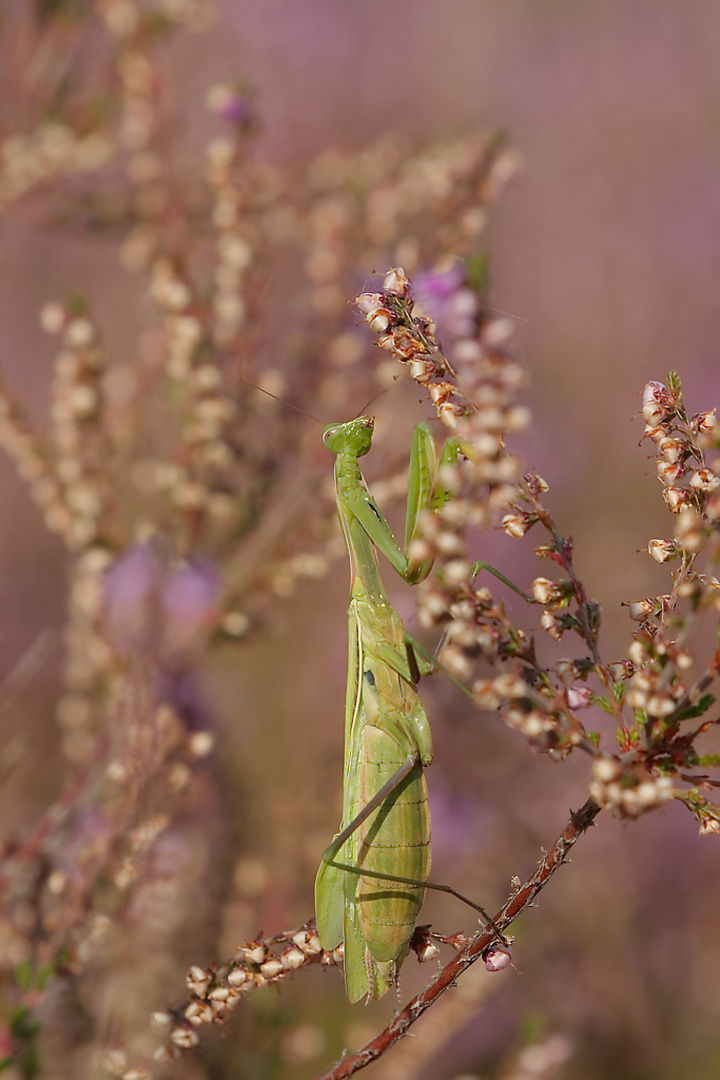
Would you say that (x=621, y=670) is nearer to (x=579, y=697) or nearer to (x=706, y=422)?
(x=579, y=697)

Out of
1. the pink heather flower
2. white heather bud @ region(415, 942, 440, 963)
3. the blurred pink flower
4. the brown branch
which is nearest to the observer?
the brown branch

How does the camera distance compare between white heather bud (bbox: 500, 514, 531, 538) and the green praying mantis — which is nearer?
white heather bud (bbox: 500, 514, 531, 538)

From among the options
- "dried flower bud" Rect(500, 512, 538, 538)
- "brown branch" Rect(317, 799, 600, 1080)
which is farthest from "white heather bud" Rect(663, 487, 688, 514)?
"brown branch" Rect(317, 799, 600, 1080)

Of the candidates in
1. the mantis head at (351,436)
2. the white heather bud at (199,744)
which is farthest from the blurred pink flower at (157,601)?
the mantis head at (351,436)

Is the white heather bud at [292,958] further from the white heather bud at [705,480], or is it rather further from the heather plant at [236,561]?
the white heather bud at [705,480]

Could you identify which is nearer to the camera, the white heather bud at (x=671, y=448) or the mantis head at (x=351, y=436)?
the white heather bud at (x=671, y=448)

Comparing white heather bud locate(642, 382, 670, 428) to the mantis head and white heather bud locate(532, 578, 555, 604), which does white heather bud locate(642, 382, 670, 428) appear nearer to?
white heather bud locate(532, 578, 555, 604)

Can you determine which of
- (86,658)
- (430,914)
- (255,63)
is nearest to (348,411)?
(86,658)

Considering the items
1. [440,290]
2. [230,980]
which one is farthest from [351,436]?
[230,980]
